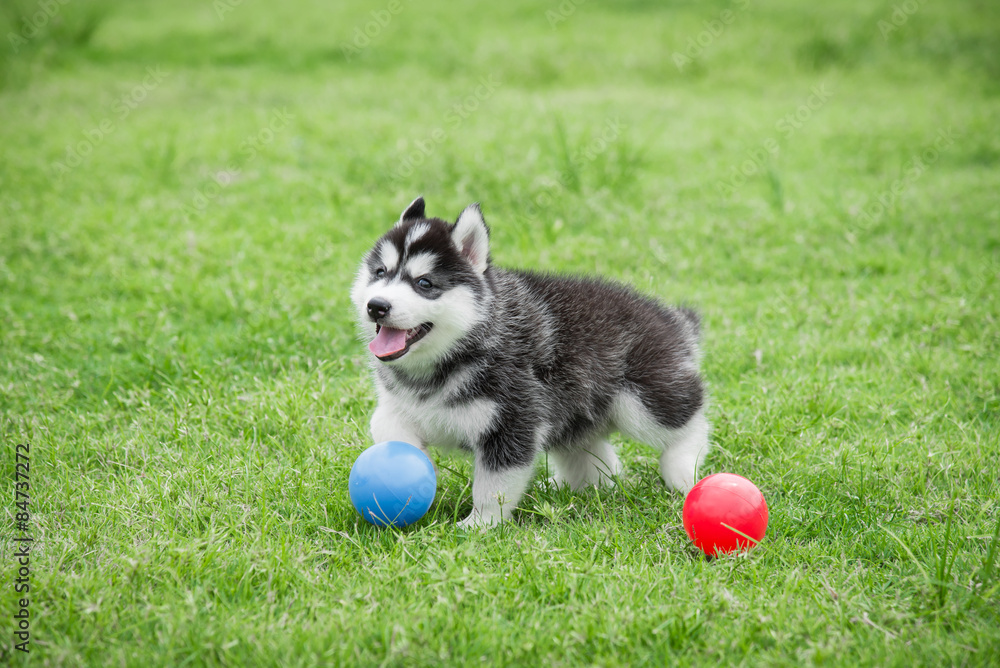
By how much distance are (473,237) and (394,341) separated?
646 millimetres

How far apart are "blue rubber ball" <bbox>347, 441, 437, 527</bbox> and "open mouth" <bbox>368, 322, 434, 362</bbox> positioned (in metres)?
0.43

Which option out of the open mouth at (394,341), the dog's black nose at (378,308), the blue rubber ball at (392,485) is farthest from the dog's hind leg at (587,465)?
the dog's black nose at (378,308)

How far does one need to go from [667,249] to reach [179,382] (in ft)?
13.9

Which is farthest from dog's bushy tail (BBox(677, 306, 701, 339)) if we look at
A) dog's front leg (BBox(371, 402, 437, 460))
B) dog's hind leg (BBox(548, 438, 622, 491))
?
dog's front leg (BBox(371, 402, 437, 460))

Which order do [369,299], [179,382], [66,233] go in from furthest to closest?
[66,233] → [179,382] → [369,299]

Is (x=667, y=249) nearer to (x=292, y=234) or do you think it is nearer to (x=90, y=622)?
(x=292, y=234)

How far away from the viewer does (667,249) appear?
709 centimetres

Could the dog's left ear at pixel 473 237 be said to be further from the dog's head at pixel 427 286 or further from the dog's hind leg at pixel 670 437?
the dog's hind leg at pixel 670 437

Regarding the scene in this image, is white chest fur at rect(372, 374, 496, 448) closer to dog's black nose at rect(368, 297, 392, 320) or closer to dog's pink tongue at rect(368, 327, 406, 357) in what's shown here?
dog's pink tongue at rect(368, 327, 406, 357)

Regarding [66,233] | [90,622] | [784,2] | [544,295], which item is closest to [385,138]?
[66,233]

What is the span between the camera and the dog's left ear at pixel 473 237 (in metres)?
3.72

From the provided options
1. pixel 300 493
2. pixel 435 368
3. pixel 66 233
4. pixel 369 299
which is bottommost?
pixel 66 233

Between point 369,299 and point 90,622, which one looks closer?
point 90,622

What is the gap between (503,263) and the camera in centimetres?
672
